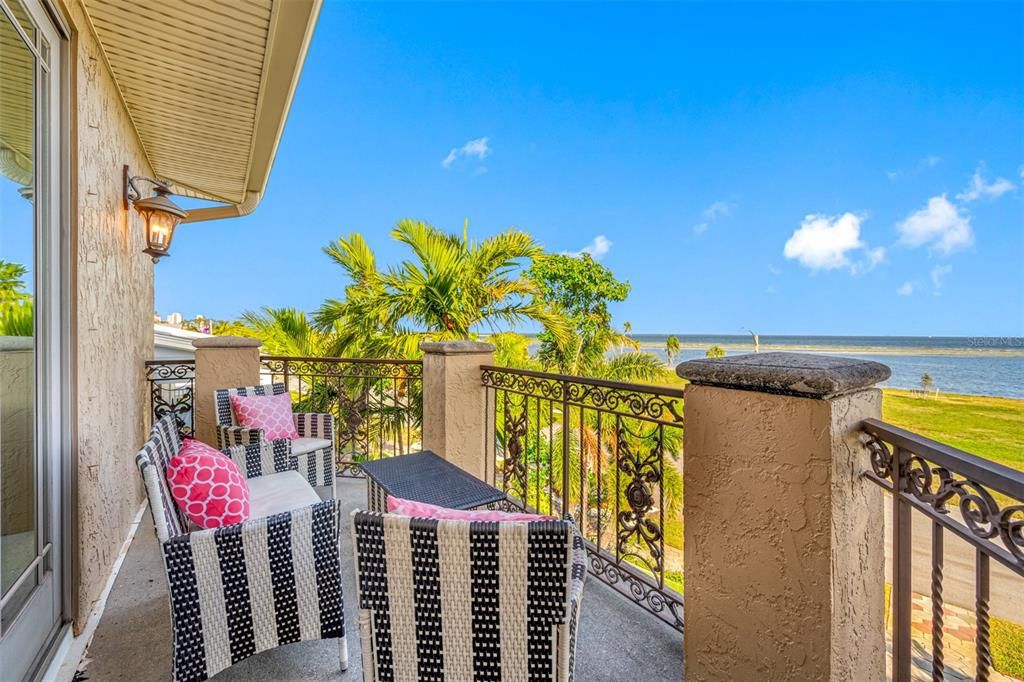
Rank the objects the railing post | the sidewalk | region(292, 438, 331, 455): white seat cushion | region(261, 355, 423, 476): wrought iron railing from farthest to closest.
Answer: region(261, 355, 423, 476): wrought iron railing
the sidewalk
region(292, 438, 331, 455): white seat cushion
the railing post

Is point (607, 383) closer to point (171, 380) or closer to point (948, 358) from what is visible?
point (171, 380)

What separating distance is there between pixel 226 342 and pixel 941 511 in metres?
4.49

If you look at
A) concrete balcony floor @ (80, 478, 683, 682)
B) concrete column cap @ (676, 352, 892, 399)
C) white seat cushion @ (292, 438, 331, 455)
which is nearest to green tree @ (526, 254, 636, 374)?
white seat cushion @ (292, 438, 331, 455)

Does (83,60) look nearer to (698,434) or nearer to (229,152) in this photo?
(229,152)

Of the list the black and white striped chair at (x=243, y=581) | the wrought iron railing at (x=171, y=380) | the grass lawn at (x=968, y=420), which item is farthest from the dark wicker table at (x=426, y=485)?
the grass lawn at (x=968, y=420)

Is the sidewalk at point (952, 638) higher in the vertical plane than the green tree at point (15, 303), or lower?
lower

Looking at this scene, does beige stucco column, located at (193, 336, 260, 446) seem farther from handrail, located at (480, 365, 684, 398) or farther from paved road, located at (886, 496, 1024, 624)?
paved road, located at (886, 496, 1024, 624)

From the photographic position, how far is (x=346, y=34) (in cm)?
1728

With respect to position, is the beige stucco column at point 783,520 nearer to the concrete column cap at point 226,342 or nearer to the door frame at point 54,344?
the door frame at point 54,344

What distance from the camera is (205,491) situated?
1643mm

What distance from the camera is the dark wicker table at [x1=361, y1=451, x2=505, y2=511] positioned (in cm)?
212

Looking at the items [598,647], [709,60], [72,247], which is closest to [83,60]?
[72,247]

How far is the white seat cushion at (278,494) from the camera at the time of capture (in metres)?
2.08

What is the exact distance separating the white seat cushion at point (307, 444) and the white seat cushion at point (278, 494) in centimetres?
71
